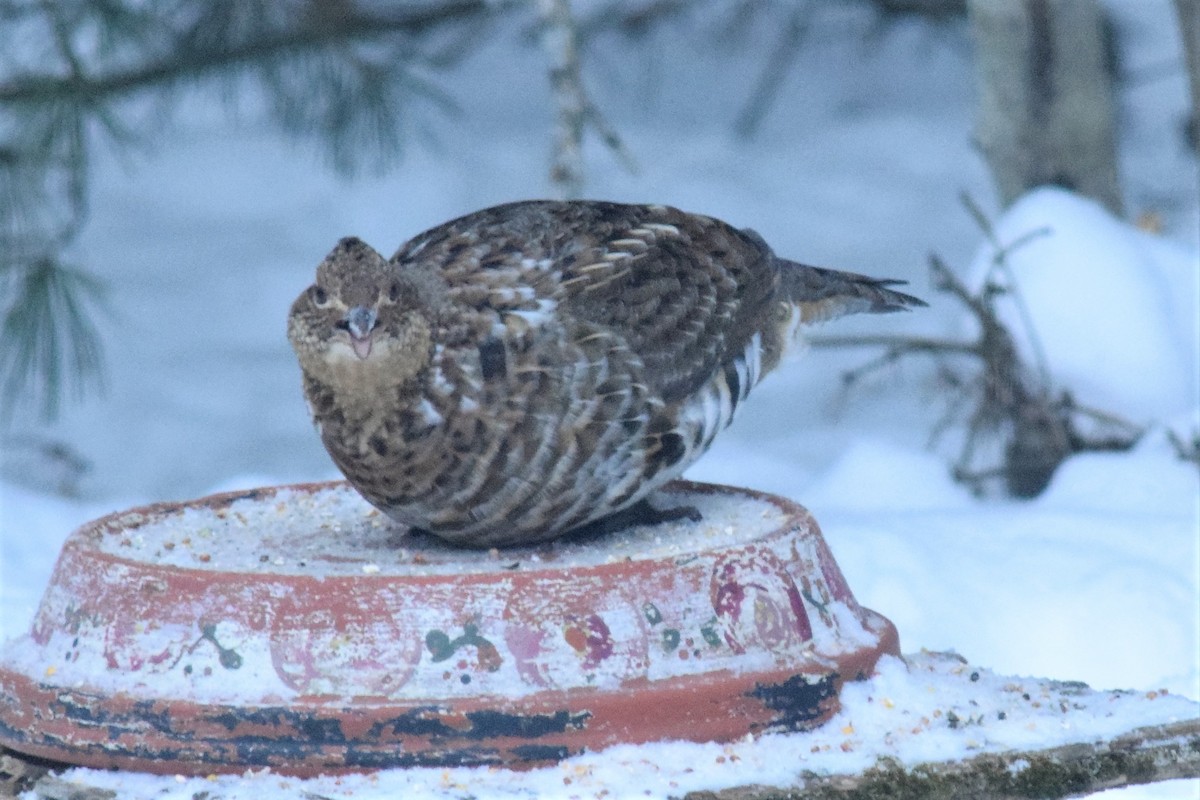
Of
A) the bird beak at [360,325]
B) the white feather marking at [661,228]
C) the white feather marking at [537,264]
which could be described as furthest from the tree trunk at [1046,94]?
the bird beak at [360,325]

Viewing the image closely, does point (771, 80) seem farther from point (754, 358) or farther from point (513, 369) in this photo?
point (513, 369)

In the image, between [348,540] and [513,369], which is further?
[348,540]

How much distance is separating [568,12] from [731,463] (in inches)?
69.8

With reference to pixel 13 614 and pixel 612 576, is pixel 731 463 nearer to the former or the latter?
pixel 13 614

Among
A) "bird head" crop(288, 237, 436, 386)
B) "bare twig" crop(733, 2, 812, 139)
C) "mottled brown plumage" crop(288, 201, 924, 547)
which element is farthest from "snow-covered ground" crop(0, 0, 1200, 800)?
"bird head" crop(288, 237, 436, 386)

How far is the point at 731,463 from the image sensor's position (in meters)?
5.81

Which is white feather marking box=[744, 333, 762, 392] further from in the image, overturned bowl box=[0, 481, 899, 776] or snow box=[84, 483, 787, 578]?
overturned bowl box=[0, 481, 899, 776]

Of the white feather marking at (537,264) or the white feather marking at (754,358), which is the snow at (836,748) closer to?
the white feather marking at (754,358)

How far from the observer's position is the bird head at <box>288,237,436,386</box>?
2652mm

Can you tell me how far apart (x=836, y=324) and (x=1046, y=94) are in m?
2.69

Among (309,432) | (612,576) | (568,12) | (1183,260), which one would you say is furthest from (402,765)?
(309,432)

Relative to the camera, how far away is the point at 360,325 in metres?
2.65

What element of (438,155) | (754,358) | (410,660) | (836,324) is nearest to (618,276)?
(754,358)

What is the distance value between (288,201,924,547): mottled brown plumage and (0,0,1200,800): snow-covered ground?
1.52 feet
